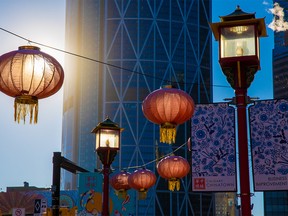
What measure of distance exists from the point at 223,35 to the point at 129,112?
325ft

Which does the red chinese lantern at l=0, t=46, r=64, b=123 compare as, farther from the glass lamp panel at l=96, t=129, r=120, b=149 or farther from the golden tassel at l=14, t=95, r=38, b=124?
the glass lamp panel at l=96, t=129, r=120, b=149

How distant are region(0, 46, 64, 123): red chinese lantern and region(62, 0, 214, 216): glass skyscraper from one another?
94.9 metres

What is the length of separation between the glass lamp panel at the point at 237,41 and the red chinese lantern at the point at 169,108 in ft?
13.0

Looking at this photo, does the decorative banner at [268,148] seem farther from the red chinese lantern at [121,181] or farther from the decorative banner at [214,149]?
the red chinese lantern at [121,181]

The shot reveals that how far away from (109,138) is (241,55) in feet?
34.4

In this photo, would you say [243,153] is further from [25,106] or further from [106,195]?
[106,195]

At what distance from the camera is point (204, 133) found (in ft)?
47.6

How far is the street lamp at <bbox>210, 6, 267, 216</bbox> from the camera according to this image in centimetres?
998

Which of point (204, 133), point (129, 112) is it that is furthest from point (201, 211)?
point (204, 133)

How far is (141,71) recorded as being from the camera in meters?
111

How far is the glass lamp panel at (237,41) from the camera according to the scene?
33.1 ft

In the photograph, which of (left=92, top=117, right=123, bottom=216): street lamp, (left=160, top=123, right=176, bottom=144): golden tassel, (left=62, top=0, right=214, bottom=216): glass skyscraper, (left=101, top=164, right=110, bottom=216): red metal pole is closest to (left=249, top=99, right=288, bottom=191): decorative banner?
(left=160, top=123, right=176, bottom=144): golden tassel

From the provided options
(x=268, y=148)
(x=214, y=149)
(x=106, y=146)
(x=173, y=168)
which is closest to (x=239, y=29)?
(x=214, y=149)

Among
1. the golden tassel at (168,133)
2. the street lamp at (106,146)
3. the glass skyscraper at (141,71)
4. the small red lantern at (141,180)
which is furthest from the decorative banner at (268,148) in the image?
the glass skyscraper at (141,71)
